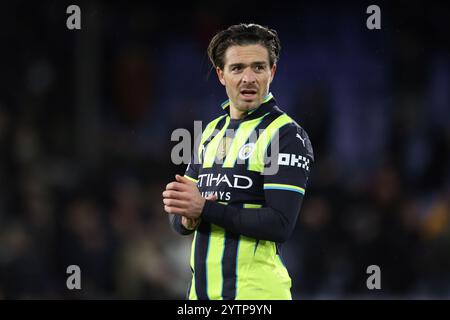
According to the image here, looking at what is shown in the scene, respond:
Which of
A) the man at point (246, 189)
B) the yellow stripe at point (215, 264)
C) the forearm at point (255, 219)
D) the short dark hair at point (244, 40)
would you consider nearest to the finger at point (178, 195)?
the man at point (246, 189)

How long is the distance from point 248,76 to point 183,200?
0.68 meters

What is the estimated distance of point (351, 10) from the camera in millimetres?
10711

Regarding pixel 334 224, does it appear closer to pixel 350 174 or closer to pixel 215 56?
pixel 350 174

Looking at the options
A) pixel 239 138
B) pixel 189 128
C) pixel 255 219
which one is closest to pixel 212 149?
pixel 239 138

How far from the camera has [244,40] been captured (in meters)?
3.94

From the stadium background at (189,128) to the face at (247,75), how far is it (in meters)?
4.35

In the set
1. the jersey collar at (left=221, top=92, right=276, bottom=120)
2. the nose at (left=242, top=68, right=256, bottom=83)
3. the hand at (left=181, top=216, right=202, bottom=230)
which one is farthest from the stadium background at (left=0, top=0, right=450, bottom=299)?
the nose at (left=242, top=68, right=256, bottom=83)

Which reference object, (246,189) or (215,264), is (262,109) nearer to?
(246,189)

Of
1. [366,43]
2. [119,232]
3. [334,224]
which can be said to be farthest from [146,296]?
[366,43]

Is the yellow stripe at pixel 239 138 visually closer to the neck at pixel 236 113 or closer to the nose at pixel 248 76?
the neck at pixel 236 113

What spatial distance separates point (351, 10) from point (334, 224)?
353cm

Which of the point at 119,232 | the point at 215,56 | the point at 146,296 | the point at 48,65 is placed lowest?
the point at 146,296

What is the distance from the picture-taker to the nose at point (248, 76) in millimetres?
3848

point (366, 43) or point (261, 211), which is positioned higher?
point (366, 43)
